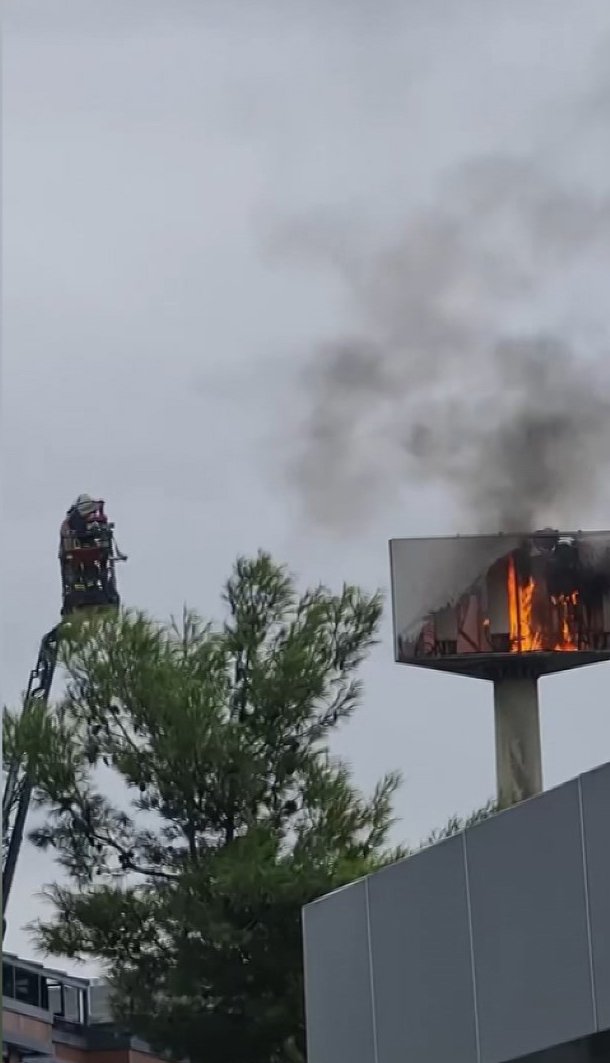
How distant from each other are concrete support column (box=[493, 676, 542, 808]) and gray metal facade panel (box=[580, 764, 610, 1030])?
22532 mm

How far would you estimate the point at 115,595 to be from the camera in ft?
158

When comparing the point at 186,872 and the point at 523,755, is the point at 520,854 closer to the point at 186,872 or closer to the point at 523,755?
the point at 186,872

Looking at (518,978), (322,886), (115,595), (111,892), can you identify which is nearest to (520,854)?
(518,978)

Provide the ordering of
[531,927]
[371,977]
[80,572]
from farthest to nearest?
[80,572] < [371,977] < [531,927]

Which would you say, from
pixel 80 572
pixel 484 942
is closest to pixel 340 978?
A: pixel 484 942

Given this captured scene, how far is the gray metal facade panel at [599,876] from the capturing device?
1026cm

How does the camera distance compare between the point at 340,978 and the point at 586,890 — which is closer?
the point at 586,890

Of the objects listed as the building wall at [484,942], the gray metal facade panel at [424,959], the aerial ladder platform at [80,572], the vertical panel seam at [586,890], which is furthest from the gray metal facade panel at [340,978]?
the aerial ladder platform at [80,572]

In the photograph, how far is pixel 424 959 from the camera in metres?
13.0

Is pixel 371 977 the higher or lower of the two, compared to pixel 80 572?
lower

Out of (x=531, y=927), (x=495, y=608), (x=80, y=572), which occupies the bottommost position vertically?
(x=531, y=927)

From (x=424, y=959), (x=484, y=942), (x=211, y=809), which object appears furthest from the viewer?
(x=211, y=809)

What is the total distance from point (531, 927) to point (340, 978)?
4119 millimetres

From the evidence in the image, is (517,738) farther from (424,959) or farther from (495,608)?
(424,959)
